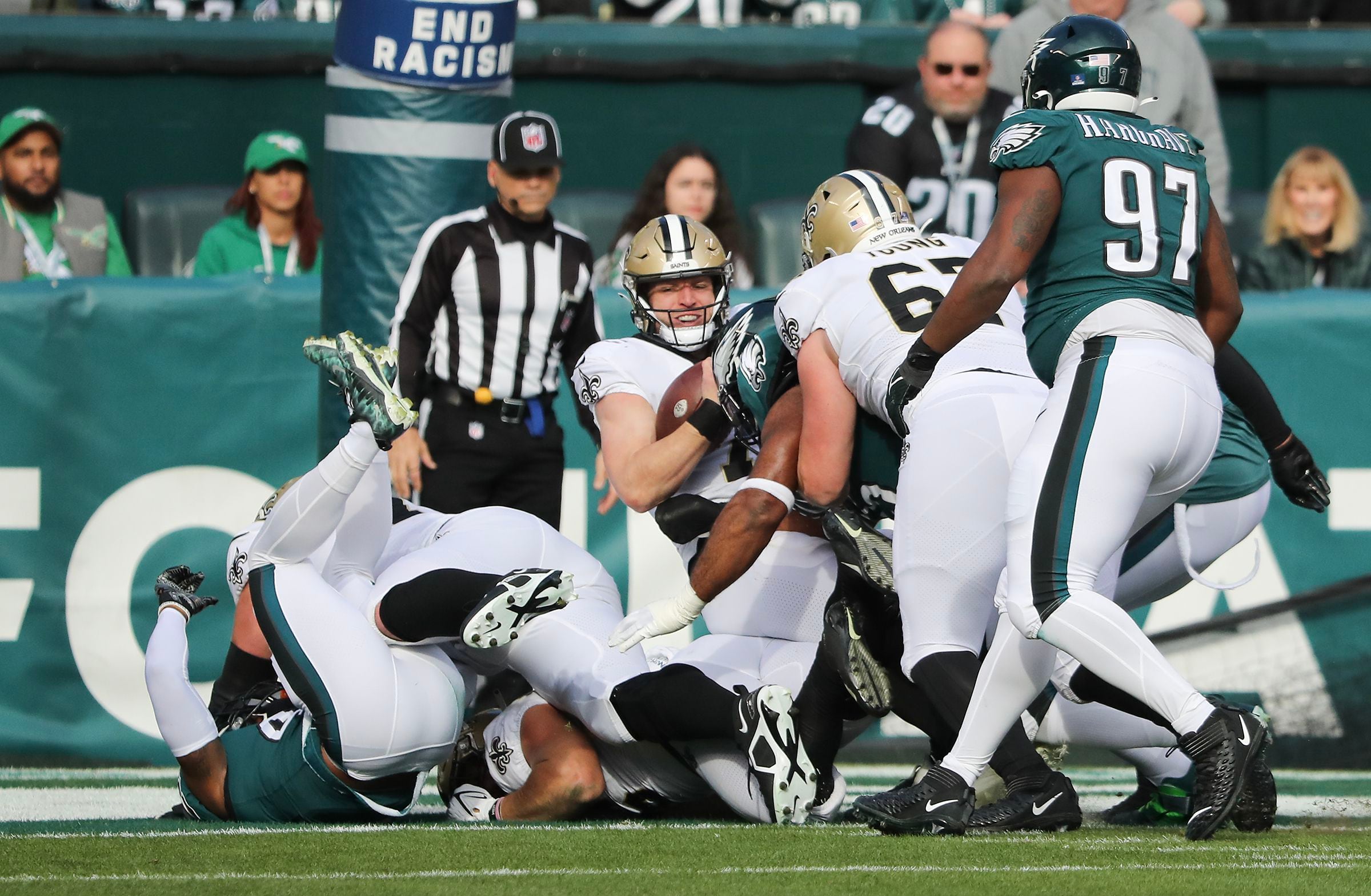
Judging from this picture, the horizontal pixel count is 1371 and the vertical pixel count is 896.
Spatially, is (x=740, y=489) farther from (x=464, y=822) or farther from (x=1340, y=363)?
(x=1340, y=363)

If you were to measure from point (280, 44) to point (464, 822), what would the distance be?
4.94m

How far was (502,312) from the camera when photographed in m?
5.97

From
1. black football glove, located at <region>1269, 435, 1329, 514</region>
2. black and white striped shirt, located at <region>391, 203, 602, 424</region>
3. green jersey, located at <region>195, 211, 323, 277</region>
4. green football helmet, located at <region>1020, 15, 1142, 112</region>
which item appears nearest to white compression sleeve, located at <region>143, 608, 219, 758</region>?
black and white striped shirt, located at <region>391, 203, 602, 424</region>

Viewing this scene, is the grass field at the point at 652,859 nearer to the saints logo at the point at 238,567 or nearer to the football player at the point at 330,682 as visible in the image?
the football player at the point at 330,682

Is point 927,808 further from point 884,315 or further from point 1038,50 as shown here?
point 1038,50

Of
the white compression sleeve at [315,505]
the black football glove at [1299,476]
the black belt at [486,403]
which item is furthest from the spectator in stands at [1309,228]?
the white compression sleeve at [315,505]

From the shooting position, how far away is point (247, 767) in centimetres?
426

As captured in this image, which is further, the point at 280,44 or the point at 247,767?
the point at 280,44

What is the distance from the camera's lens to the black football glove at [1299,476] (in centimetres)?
452

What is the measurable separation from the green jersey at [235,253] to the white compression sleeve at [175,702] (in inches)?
109

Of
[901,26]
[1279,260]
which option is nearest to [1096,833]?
[1279,260]

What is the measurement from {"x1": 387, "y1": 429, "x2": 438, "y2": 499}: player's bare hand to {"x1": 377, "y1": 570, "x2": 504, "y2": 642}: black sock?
4.85 ft

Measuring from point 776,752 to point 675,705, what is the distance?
276mm

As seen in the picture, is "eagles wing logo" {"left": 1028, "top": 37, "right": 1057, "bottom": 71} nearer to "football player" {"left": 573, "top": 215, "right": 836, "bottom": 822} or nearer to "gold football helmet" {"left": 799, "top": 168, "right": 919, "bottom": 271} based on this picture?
"gold football helmet" {"left": 799, "top": 168, "right": 919, "bottom": 271}
